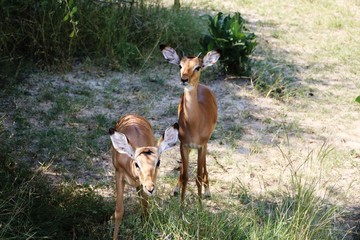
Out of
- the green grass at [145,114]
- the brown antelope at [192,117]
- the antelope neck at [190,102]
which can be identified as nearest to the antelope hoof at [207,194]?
the green grass at [145,114]

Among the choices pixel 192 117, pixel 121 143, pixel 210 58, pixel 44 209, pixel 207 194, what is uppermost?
pixel 210 58

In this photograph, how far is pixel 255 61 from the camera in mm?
7684

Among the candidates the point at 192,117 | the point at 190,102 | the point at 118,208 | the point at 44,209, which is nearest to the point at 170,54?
the point at 190,102

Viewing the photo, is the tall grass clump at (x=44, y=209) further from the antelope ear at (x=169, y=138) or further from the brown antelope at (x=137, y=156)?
the antelope ear at (x=169, y=138)

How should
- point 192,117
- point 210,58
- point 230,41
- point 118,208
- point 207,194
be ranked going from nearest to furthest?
point 118,208 < point 192,117 < point 210,58 < point 207,194 < point 230,41

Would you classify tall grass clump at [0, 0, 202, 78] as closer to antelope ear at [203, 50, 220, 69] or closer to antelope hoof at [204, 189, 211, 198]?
antelope ear at [203, 50, 220, 69]

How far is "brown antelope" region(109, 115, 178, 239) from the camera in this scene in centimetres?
357

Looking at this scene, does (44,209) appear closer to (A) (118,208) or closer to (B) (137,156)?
(A) (118,208)

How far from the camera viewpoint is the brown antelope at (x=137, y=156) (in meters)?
3.57

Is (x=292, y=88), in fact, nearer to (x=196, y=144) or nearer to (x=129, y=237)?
(x=196, y=144)

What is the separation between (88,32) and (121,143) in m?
3.83

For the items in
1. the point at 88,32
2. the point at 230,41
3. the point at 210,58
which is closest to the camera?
the point at 210,58

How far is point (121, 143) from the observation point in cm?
371

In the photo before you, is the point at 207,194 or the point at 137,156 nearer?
the point at 137,156
